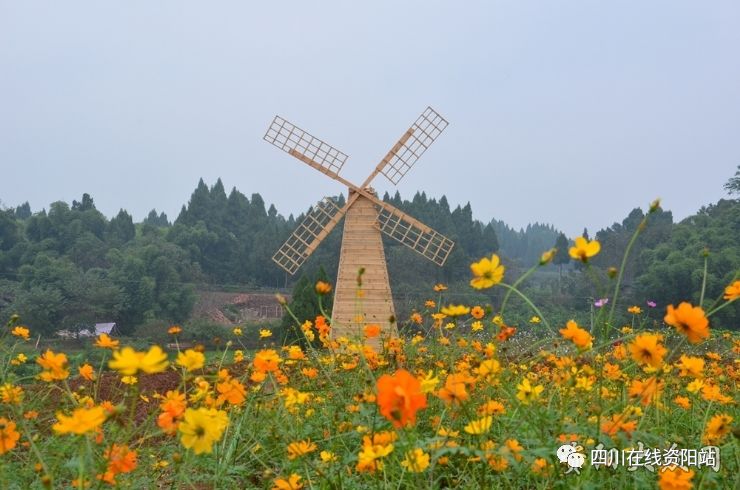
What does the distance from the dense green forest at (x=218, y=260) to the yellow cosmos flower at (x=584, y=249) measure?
13296 millimetres

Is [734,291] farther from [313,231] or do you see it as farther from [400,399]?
[313,231]

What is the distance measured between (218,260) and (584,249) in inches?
1055

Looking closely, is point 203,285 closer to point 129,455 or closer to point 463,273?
point 463,273

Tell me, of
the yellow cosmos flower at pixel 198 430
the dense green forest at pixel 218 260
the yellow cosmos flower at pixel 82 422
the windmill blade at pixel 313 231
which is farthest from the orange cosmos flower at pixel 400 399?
the dense green forest at pixel 218 260

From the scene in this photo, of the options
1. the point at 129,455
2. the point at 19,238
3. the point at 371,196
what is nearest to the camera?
the point at 129,455

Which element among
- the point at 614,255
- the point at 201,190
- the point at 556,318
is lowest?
the point at 556,318

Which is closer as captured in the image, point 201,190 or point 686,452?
point 686,452

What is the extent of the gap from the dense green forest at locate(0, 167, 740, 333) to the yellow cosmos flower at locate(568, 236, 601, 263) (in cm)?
1330

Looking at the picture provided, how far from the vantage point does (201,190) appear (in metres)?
30.7

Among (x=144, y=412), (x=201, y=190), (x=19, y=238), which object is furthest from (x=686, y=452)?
(x=201, y=190)

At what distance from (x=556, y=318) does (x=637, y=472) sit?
19583 millimetres

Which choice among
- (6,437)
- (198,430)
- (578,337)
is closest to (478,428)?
(578,337)

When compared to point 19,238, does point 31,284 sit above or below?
below

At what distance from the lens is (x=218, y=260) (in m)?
27.4
